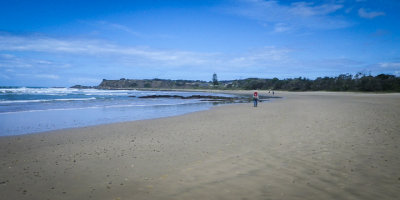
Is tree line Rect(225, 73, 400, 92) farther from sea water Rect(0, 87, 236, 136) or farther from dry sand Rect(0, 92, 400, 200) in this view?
dry sand Rect(0, 92, 400, 200)

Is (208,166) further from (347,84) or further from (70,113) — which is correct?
(347,84)

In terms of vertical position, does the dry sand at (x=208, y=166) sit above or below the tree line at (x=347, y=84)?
below

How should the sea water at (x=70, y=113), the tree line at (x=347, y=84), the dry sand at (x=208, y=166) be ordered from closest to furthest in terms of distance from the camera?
1. the dry sand at (x=208, y=166)
2. the sea water at (x=70, y=113)
3. the tree line at (x=347, y=84)

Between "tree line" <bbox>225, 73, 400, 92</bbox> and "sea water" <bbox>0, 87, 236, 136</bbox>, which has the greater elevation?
"tree line" <bbox>225, 73, 400, 92</bbox>

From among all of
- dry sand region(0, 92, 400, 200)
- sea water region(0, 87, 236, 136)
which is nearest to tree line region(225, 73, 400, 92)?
sea water region(0, 87, 236, 136)

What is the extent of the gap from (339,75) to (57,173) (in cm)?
9223

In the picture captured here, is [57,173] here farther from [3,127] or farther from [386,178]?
[3,127]

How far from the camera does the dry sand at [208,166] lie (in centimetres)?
427

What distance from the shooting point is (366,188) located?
4.19 meters

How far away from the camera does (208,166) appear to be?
5.61 m

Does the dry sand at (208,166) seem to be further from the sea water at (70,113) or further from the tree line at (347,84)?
the tree line at (347,84)

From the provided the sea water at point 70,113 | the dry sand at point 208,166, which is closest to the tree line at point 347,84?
the sea water at point 70,113

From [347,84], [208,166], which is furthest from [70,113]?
[347,84]

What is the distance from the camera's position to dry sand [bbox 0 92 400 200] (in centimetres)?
427
